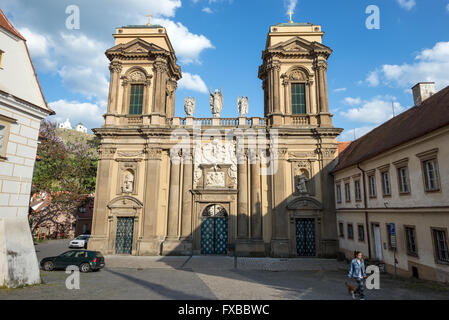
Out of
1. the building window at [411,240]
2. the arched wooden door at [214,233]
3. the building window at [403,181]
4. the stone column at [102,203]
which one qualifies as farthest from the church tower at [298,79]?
the stone column at [102,203]

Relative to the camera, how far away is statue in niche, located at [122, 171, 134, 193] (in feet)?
76.5

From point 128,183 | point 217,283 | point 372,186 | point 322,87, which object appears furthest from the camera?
point 322,87

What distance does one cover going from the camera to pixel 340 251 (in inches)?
854

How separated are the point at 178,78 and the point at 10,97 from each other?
20996 mm

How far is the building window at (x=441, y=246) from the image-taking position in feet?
39.4

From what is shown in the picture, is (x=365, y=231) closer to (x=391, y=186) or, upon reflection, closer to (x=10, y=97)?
(x=391, y=186)

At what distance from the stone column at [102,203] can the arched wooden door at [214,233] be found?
25.8 feet

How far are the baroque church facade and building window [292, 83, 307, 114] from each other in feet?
0.30

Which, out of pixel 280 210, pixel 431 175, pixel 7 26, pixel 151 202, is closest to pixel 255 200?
pixel 280 210

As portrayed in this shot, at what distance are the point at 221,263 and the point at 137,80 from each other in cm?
1779

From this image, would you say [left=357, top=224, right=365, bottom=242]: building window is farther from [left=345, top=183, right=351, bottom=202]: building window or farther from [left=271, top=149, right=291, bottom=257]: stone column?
[left=271, top=149, right=291, bottom=257]: stone column

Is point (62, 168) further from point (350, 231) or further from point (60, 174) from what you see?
point (350, 231)

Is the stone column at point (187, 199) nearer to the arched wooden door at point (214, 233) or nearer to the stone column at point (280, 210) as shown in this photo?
the arched wooden door at point (214, 233)

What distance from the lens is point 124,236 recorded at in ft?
74.7
